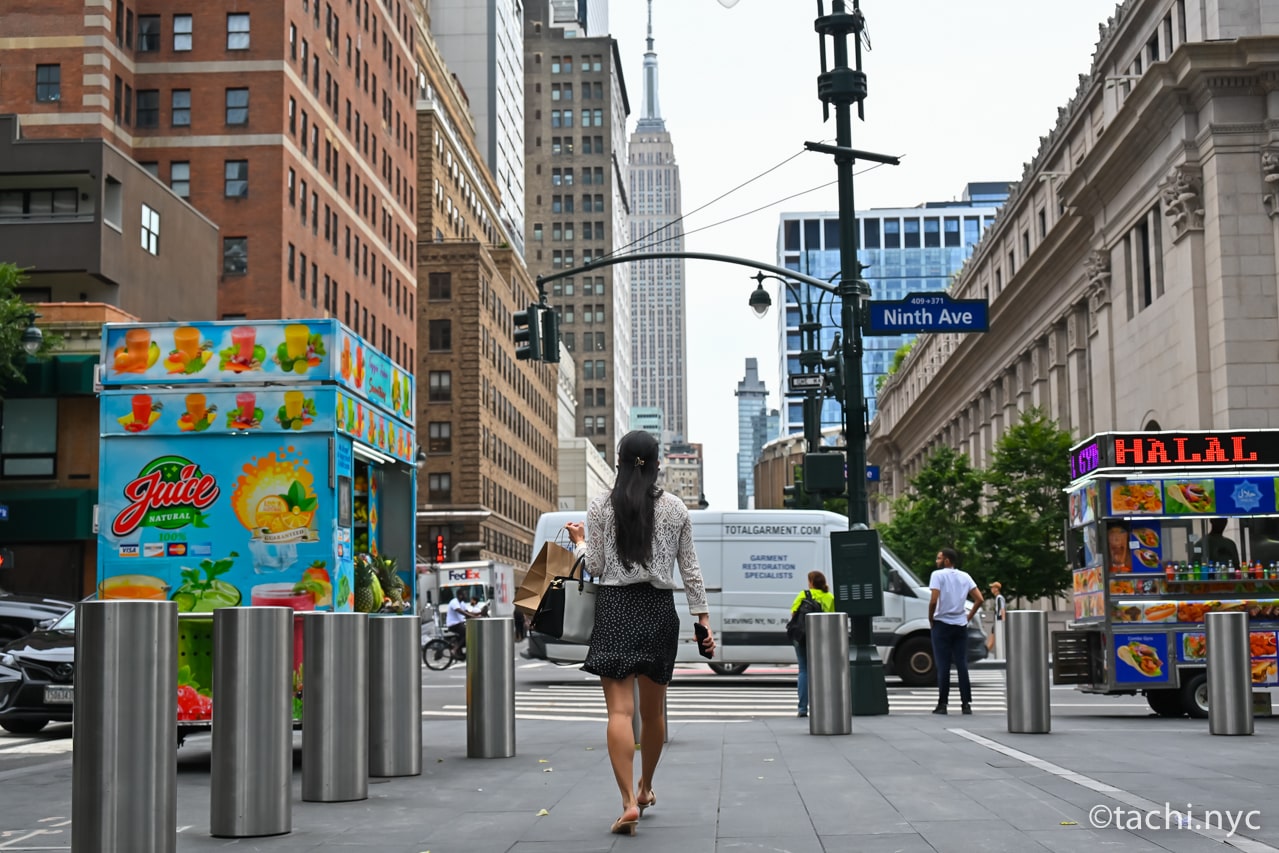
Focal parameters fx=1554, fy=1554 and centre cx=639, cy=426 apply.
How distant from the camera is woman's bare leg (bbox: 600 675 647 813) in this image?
8047 mm

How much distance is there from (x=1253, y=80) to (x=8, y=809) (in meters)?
36.9

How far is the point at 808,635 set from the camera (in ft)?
49.8

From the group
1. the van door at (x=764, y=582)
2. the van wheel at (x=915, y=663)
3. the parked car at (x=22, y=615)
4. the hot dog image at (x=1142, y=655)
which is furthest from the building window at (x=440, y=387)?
the hot dog image at (x=1142, y=655)

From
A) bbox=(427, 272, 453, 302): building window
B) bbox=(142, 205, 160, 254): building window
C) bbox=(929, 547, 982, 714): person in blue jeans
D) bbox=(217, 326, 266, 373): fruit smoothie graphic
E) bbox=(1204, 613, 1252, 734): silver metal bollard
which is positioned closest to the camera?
bbox=(217, 326, 266, 373): fruit smoothie graphic

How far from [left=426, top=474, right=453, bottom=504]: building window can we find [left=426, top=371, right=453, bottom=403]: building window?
4.72 metres

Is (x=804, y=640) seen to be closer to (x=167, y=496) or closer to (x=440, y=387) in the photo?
(x=167, y=496)

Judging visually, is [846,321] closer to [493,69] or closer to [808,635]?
[808,635]

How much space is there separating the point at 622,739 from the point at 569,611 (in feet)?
3.82

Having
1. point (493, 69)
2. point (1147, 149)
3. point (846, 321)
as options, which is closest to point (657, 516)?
point (846, 321)

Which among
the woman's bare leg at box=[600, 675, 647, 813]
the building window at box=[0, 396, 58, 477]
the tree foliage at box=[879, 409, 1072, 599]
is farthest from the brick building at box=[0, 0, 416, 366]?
the woman's bare leg at box=[600, 675, 647, 813]

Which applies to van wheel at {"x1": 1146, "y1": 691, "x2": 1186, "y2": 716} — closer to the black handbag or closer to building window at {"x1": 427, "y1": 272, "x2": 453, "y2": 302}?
the black handbag

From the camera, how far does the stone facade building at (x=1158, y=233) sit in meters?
38.8

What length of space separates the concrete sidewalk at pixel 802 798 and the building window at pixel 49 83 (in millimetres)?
46360

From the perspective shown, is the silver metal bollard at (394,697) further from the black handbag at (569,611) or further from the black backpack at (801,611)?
the black backpack at (801,611)
